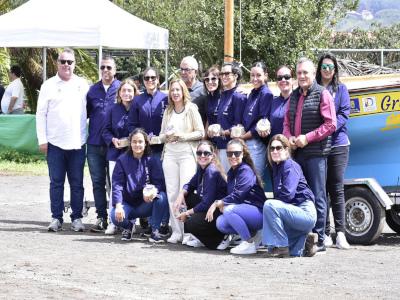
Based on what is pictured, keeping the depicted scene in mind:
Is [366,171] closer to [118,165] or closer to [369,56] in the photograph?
[118,165]

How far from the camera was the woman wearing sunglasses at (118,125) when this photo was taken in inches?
510

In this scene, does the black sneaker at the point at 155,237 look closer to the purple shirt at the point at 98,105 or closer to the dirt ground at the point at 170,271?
the dirt ground at the point at 170,271

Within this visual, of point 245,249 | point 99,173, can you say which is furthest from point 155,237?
point 99,173

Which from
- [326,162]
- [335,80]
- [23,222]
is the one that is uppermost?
[335,80]

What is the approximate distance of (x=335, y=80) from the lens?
11820 mm

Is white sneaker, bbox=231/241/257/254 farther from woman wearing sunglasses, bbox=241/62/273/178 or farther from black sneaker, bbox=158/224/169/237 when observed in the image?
black sneaker, bbox=158/224/169/237

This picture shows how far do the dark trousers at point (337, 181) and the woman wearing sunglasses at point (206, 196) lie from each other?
1156 millimetres

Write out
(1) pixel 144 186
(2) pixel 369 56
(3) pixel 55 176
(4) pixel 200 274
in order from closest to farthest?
(4) pixel 200 274, (1) pixel 144 186, (3) pixel 55 176, (2) pixel 369 56

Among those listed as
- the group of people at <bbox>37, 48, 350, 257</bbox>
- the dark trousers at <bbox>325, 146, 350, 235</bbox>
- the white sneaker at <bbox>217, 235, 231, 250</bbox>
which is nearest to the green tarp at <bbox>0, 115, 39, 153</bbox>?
the group of people at <bbox>37, 48, 350, 257</bbox>

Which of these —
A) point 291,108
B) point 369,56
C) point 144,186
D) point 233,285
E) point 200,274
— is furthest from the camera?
point 369,56

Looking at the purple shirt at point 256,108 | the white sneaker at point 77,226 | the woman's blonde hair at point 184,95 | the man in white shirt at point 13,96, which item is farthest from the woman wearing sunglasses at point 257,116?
the man in white shirt at point 13,96

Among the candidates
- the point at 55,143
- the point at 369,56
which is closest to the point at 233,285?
the point at 55,143

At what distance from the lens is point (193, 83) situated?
1279 centimetres

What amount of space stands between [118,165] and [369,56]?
787 inches
